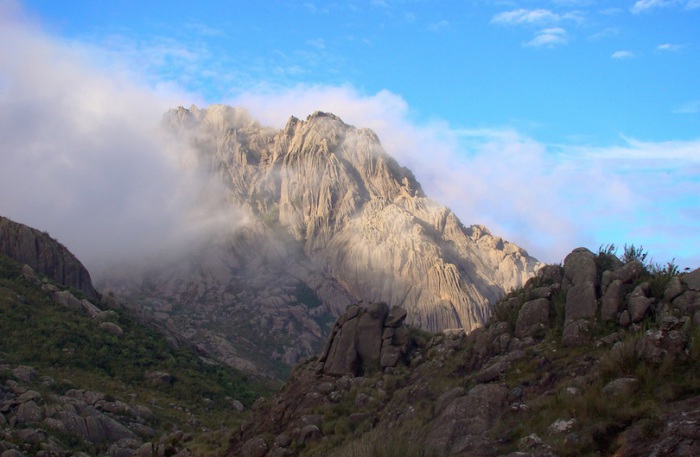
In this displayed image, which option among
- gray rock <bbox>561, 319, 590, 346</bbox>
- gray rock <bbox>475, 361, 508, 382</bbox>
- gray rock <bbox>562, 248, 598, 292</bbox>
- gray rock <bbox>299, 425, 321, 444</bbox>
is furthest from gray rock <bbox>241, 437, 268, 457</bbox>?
gray rock <bbox>562, 248, 598, 292</bbox>

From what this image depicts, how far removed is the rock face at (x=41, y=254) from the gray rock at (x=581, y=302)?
56292 mm

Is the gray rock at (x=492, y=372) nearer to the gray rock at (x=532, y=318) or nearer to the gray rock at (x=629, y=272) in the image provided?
the gray rock at (x=532, y=318)

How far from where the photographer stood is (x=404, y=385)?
24.1 metres

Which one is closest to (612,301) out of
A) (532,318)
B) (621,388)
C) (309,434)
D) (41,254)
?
(532,318)

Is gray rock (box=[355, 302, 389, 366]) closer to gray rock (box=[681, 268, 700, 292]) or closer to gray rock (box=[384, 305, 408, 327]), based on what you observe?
gray rock (box=[384, 305, 408, 327])

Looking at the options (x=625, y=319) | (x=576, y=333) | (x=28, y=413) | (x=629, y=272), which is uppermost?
(x=629, y=272)

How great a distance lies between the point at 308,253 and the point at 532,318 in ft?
374

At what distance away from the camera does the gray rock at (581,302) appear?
19.0 meters

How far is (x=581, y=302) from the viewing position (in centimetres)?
1945

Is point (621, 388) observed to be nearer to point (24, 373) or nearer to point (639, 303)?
point (639, 303)

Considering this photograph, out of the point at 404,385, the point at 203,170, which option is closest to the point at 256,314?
the point at 203,170

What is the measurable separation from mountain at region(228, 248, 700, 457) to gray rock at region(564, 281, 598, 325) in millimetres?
37

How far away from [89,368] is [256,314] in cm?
6665

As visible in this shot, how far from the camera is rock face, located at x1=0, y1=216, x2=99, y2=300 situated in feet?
213
